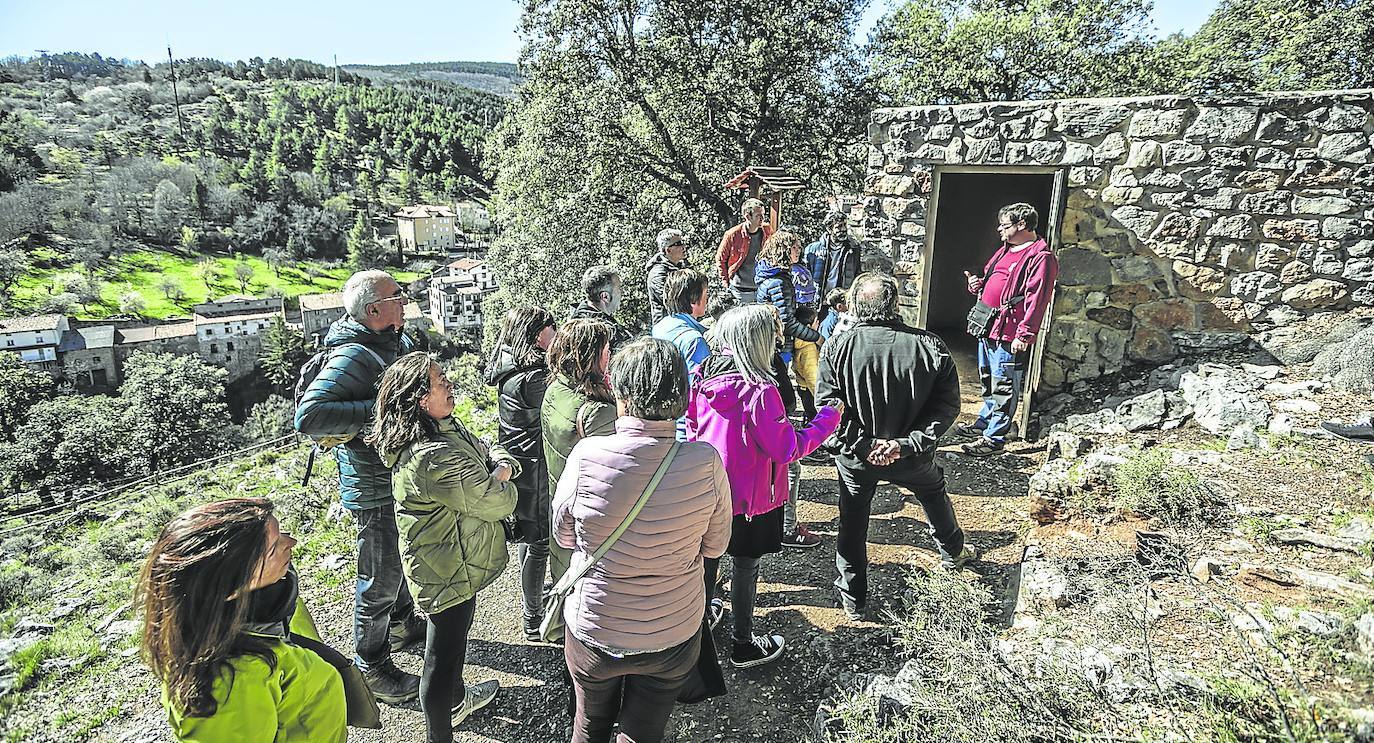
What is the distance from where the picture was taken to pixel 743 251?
21.2 ft

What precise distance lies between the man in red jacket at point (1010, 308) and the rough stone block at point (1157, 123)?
1082 mm

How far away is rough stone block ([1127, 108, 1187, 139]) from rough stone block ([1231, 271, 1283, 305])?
4.05 feet

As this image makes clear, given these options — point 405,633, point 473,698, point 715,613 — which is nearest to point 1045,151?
point 715,613

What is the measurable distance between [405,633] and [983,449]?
4.49 m

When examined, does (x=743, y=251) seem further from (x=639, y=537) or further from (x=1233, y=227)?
(x=639, y=537)

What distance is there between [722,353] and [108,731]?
359cm

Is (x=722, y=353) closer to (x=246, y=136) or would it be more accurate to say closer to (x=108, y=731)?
(x=108, y=731)

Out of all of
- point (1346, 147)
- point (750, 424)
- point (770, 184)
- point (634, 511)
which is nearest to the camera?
point (634, 511)

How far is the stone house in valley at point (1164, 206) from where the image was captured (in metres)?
4.84

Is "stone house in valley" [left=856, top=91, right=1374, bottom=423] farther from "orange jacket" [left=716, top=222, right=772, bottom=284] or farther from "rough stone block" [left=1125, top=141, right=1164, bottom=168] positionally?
"orange jacket" [left=716, top=222, right=772, bottom=284]

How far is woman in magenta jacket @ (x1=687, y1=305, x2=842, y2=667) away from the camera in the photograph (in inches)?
115

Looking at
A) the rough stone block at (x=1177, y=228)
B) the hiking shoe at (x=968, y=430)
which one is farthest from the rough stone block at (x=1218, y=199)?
the hiking shoe at (x=968, y=430)

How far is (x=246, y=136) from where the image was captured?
117875 millimetres

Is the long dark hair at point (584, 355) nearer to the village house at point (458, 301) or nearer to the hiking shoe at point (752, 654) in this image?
the hiking shoe at point (752, 654)
